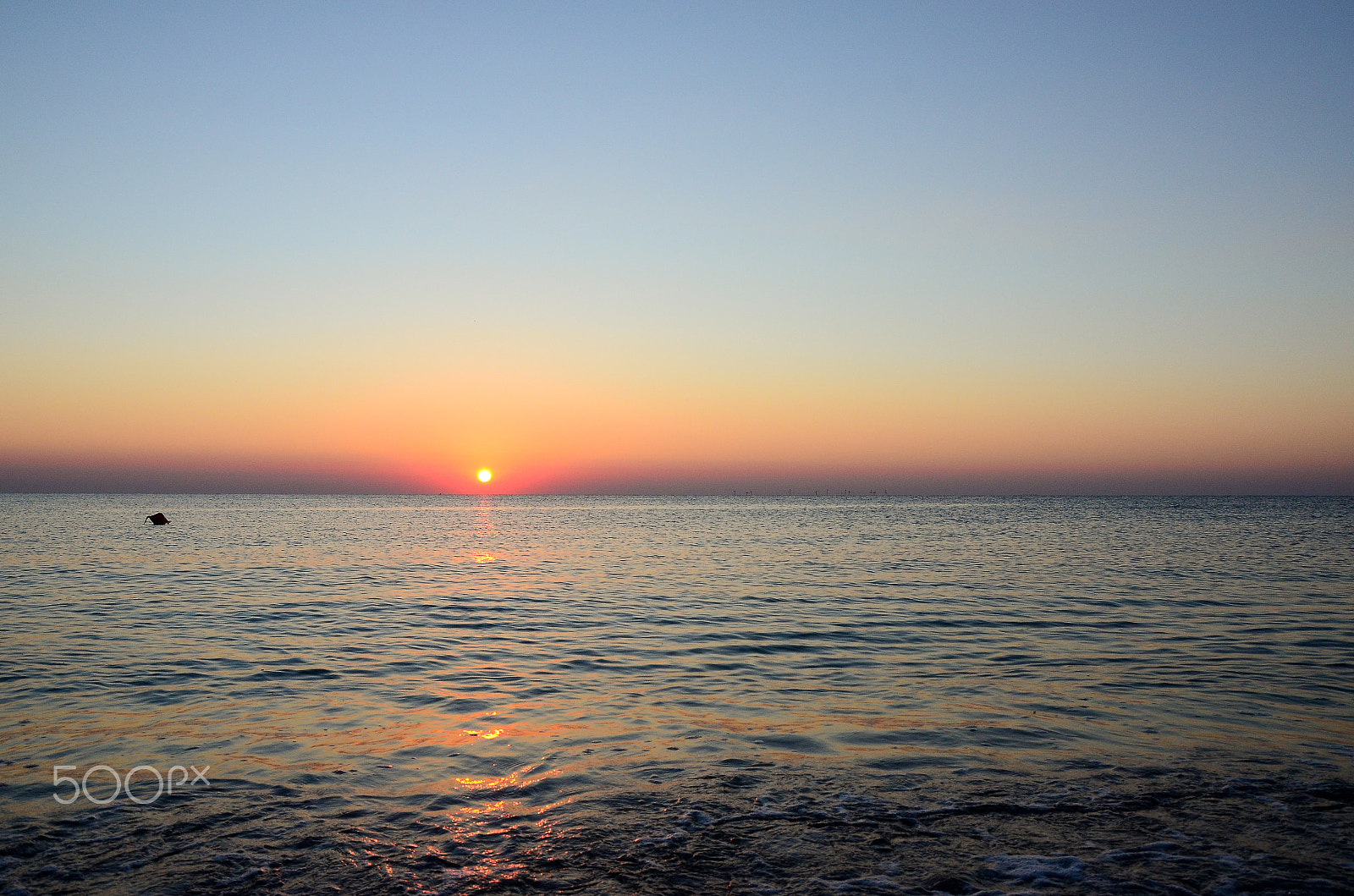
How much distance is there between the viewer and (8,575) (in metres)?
38.1

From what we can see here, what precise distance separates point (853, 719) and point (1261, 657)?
39.0ft

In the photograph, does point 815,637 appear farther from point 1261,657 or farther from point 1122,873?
point 1122,873

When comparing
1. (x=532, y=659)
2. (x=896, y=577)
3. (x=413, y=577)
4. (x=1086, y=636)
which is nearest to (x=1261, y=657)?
(x=1086, y=636)

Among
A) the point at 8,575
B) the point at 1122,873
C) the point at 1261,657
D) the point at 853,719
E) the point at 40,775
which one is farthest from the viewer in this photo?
the point at 8,575

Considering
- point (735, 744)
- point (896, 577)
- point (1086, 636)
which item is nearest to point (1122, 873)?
point (735, 744)

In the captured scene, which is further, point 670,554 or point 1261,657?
point 670,554

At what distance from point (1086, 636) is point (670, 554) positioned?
115 ft

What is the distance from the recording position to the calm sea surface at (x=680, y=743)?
8.22 m

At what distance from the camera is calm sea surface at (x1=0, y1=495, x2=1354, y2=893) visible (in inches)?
324

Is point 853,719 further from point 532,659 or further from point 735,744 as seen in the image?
point 532,659

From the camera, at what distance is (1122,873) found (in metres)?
7.99

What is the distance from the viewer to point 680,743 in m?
12.7

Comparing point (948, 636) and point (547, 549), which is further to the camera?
point (547, 549)

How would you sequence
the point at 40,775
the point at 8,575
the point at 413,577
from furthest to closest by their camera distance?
the point at 413,577 < the point at 8,575 < the point at 40,775
